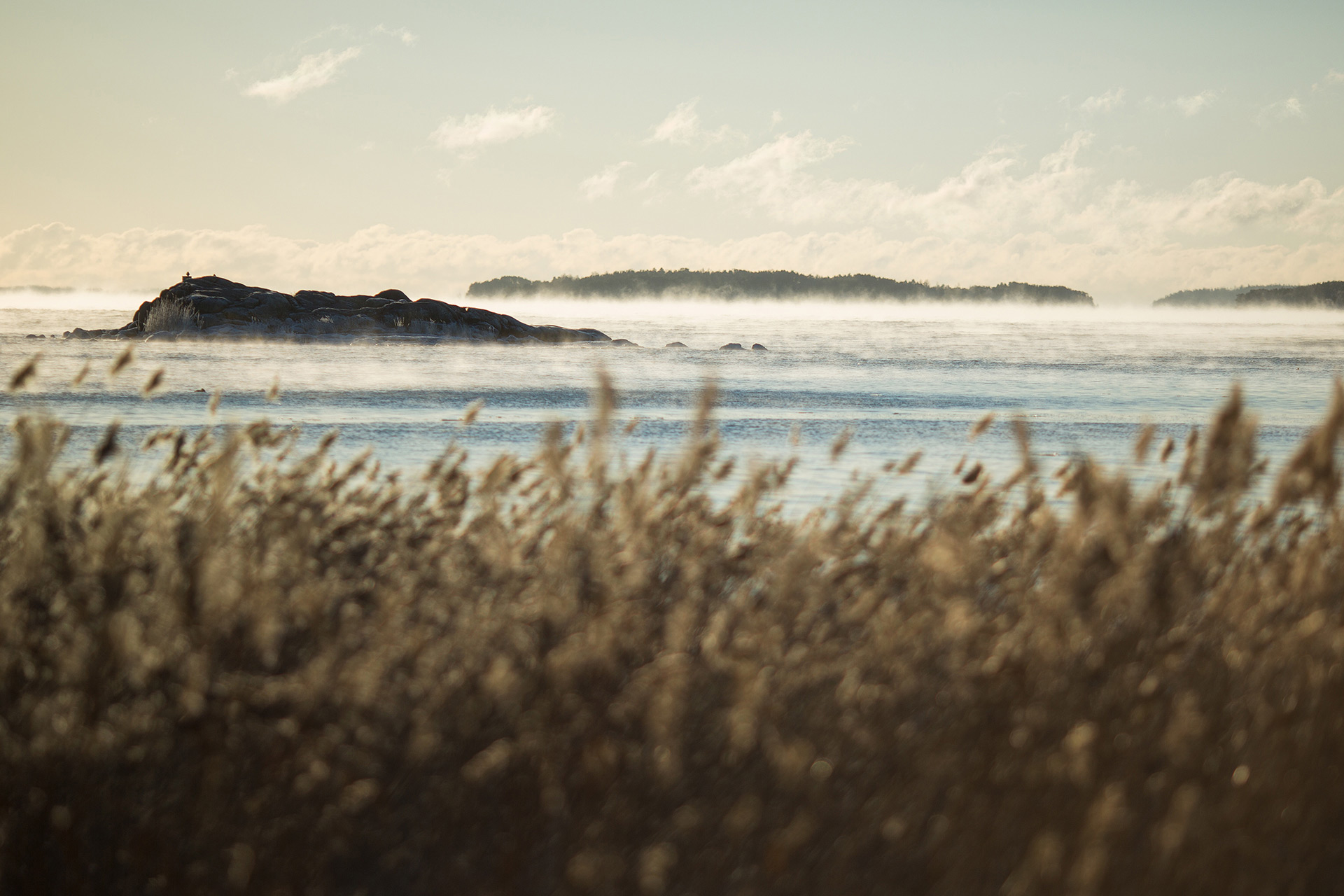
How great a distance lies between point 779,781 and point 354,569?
245 cm

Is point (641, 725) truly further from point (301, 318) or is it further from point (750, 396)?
point (301, 318)

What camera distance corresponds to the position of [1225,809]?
313 centimetres

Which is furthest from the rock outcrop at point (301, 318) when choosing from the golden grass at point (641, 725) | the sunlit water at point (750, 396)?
the golden grass at point (641, 725)

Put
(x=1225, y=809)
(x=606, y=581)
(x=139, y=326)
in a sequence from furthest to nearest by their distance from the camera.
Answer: (x=139, y=326)
(x=606, y=581)
(x=1225, y=809)

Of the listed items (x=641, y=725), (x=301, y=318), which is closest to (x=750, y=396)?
(x=641, y=725)

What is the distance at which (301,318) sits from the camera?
61.1m

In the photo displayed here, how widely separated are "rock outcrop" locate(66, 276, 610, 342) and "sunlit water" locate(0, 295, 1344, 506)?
5.61m

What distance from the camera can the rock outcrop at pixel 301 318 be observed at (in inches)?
2327

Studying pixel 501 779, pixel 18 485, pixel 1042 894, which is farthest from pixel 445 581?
pixel 1042 894

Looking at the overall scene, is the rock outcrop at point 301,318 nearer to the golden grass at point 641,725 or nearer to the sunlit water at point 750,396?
the sunlit water at point 750,396

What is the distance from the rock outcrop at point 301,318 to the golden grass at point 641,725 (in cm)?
5644

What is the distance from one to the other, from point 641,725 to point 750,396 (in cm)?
2679

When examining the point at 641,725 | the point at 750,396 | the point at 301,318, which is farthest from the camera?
the point at 301,318

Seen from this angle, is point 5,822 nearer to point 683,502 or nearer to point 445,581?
point 445,581
